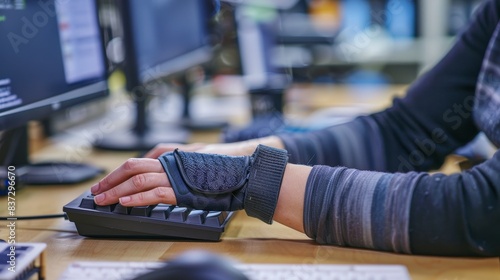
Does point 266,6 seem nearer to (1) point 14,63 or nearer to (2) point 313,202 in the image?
(1) point 14,63

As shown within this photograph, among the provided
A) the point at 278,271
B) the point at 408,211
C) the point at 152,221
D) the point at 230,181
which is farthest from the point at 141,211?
the point at 408,211

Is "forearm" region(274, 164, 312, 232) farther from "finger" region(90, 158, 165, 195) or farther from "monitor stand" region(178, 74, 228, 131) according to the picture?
"monitor stand" region(178, 74, 228, 131)

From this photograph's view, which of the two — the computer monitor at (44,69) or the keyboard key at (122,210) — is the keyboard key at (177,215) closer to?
the keyboard key at (122,210)

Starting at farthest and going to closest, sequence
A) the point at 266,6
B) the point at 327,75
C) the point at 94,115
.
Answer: the point at 327,75 → the point at 266,6 → the point at 94,115

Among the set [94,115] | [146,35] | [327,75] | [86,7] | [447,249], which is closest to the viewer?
[447,249]

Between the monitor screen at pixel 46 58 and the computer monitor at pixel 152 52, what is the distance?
0.09 meters

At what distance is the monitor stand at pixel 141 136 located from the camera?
1.61m

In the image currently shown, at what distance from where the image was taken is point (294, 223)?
0.83 m

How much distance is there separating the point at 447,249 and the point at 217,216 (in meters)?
0.28

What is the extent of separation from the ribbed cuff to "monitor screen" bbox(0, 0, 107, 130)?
0.44 metres

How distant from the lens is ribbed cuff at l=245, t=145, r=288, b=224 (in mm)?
825

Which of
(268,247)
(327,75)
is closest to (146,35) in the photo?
(268,247)

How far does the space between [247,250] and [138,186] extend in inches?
6.1

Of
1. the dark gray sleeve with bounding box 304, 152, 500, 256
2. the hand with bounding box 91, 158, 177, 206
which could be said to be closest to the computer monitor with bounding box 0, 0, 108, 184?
the hand with bounding box 91, 158, 177, 206
